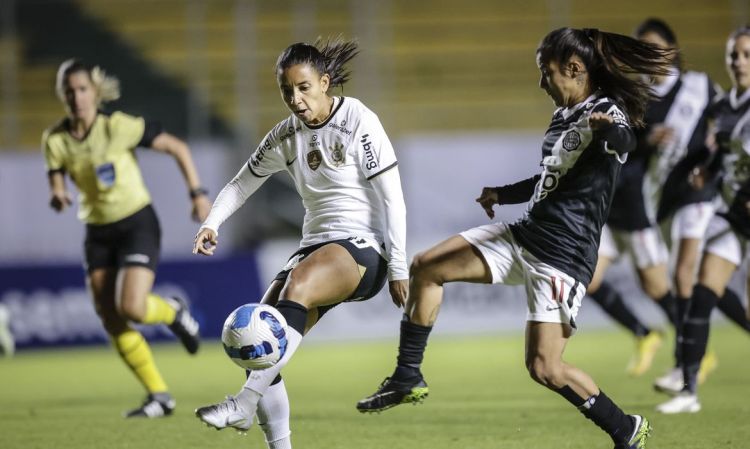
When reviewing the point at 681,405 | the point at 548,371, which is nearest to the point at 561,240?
the point at 548,371

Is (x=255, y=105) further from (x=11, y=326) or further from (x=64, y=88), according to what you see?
(x=64, y=88)

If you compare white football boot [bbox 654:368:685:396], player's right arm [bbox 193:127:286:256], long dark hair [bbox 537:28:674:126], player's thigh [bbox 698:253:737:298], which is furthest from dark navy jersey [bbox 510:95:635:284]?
white football boot [bbox 654:368:685:396]

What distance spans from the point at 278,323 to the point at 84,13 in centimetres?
1127

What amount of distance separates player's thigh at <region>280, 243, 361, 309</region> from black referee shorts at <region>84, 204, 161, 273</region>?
273 centimetres

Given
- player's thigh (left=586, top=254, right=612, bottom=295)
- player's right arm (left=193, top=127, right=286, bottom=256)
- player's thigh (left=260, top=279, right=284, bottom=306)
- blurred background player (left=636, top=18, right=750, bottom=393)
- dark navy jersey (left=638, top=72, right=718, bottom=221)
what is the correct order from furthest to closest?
player's thigh (left=586, top=254, right=612, bottom=295) < dark navy jersey (left=638, top=72, right=718, bottom=221) < blurred background player (left=636, top=18, right=750, bottom=393) < player's right arm (left=193, top=127, right=286, bottom=256) < player's thigh (left=260, top=279, right=284, bottom=306)

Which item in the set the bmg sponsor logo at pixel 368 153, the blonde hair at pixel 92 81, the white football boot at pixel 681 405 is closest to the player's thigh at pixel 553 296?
the bmg sponsor logo at pixel 368 153

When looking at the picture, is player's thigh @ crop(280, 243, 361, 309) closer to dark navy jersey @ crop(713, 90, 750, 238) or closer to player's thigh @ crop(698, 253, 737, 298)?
player's thigh @ crop(698, 253, 737, 298)

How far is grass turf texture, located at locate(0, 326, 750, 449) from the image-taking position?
6148 millimetres

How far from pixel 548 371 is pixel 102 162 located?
152 inches

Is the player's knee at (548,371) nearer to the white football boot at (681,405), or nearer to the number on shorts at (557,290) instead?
the number on shorts at (557,290)

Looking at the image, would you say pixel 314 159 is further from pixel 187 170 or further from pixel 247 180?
pixel 187 170

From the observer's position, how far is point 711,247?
7.18m

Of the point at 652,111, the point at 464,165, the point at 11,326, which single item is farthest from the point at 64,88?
the point at 464,165

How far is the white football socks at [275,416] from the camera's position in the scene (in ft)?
16.2
